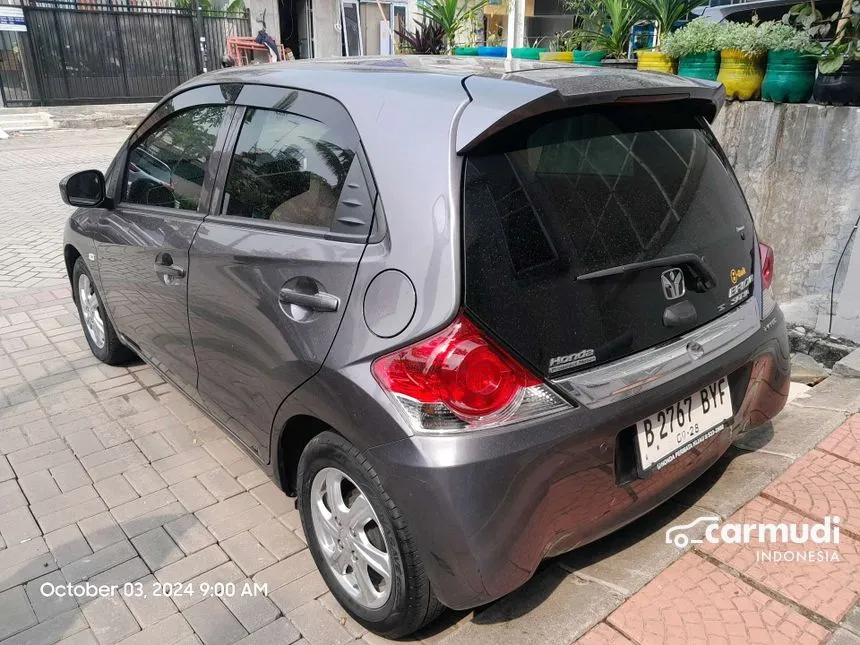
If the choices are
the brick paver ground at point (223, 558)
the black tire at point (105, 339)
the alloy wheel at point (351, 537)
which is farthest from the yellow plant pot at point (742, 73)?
the black tire at point (105, 339)

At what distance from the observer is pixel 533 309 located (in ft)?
6.12

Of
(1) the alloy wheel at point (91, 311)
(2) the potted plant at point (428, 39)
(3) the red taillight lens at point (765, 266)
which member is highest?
(2) the potted plant at point (428, 39)

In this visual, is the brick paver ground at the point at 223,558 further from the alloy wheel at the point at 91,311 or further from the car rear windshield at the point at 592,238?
the car rear windshield at the point at 592,238

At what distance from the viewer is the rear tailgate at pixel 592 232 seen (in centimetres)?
186

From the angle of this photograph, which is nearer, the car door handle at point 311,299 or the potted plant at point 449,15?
the car door handle at point 311,299

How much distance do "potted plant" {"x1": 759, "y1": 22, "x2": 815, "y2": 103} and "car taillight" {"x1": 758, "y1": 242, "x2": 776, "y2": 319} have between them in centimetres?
227


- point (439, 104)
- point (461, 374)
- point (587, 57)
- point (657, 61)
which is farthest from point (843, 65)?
point (461, 374)

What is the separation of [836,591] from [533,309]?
1.46 m

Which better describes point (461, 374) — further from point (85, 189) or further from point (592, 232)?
point (85, 189)

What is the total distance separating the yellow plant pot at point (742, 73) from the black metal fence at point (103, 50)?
1703 centimetres

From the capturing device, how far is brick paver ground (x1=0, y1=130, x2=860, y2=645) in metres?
2.22

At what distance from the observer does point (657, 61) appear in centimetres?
546

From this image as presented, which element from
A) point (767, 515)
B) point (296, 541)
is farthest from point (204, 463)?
point (767, 515)

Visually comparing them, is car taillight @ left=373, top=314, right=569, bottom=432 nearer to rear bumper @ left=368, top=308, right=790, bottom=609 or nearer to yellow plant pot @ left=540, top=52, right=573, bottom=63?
rear bumper @ left=368, top=308, right=790, bottom=609
